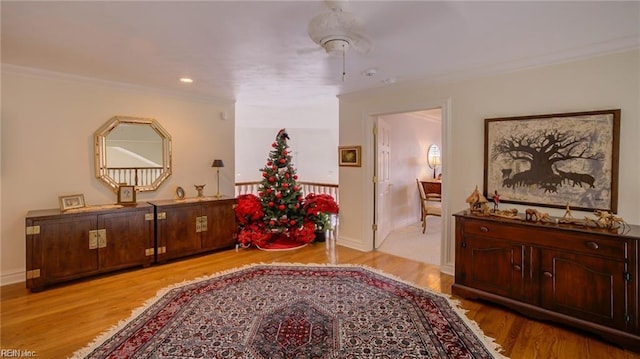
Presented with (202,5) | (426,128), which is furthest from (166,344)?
(426,128)

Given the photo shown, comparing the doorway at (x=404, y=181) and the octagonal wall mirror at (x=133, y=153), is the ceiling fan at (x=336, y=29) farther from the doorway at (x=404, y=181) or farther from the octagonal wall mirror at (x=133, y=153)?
the octagonal wall mirror at (x=133, y=153)

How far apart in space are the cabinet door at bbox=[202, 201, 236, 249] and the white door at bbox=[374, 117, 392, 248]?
2219 millimetres

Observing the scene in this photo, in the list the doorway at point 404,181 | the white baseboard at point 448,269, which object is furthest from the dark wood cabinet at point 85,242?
the white baseboard at point 448,269

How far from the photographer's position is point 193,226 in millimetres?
4359

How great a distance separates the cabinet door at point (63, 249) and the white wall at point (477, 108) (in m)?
3.35

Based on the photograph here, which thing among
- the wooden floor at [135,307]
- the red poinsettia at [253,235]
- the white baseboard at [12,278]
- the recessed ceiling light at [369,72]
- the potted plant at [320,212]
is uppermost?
the recessed ceiling light at [369,72]

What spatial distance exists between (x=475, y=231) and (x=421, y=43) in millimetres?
1845

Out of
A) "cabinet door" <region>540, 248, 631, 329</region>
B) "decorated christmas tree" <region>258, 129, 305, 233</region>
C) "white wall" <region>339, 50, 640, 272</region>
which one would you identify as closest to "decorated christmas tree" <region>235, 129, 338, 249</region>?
"decorated christmas tree" <region>258, 129, 305, 233</region>

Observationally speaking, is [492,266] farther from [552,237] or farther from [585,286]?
[585,286]

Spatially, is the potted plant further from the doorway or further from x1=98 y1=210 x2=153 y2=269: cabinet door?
x1=98 y1=210 x2=153 y2=269: cabinet door

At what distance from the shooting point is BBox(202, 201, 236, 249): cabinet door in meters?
4.51

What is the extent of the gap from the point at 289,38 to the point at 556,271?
9.67 feet

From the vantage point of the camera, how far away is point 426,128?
705 cm

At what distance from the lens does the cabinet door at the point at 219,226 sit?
14.8 feet
